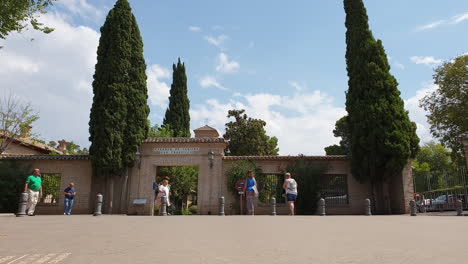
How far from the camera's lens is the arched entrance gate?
1844cm

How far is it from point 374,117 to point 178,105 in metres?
22.0

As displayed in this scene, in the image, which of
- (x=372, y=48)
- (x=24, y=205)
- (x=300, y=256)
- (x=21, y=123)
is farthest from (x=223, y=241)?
(x=21, y=123)

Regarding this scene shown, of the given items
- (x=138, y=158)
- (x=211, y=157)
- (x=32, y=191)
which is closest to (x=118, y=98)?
(x=138, y=158)

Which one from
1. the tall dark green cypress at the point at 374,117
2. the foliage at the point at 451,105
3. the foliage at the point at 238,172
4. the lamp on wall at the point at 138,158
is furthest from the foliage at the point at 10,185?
the foliage at the point at 451,105

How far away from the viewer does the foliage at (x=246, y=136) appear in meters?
38.0

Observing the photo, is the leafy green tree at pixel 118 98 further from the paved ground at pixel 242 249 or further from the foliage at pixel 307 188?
the paved ground at pixel 242 249

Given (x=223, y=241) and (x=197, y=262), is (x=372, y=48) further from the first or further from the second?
(x=197, y=262)

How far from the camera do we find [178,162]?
61.8 ft

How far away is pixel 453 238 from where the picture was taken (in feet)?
19.1

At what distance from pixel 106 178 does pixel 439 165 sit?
165 feet

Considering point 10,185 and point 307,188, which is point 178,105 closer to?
point 10,185

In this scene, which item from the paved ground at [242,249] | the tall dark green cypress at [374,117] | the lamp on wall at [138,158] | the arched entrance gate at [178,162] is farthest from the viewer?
the lamp on wall at [138,158]

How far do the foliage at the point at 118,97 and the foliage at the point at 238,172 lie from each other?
17.9 ft

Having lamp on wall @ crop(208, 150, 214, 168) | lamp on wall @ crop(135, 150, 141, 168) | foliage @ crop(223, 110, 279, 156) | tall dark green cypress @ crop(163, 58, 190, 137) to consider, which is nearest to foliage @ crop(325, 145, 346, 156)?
foliage @ crop(223, 110, 279, 156)
